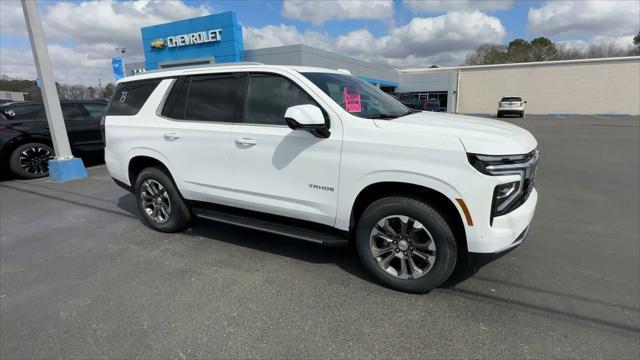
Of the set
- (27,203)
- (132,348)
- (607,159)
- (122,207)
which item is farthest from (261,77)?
(607,159)

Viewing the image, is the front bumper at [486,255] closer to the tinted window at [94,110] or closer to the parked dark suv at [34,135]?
the parked dark suv at [34,135]

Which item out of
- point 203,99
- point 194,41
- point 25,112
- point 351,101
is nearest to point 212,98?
point 203,99

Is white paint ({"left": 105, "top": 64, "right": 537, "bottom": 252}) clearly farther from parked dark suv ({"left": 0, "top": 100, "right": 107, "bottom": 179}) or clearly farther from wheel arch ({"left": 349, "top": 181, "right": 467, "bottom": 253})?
parked dark suv ({"left": 0, "top": 100, "right": 107, "bottom": 179})

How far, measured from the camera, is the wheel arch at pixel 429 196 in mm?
2682

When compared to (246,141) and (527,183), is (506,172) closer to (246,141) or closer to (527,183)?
(527,183)

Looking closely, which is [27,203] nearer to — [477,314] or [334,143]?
[334,143]

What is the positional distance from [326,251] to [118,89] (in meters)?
3.38

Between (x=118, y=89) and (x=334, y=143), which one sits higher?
(x=118, y=89)

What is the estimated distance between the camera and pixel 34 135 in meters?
7.70

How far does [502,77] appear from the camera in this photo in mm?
34062

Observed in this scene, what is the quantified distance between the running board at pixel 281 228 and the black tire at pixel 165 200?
340 millimetres

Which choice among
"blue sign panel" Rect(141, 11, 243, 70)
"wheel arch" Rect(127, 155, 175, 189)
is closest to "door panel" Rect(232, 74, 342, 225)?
"wheel arch" Rect(127, 155, 175, 189)

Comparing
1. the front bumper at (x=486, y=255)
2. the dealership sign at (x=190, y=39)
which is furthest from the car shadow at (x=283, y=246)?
the dealership sign at (x=190, y=39)

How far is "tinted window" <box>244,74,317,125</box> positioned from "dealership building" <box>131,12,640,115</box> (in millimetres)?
19567
